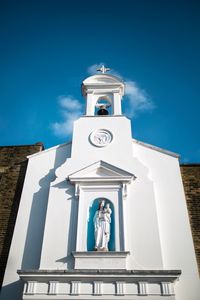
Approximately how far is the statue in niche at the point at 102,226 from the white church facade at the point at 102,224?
30 mm

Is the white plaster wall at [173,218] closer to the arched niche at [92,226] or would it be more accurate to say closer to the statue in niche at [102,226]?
the arched niche at [92,226]

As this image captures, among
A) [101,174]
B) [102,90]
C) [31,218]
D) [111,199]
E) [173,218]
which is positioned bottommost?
[173,218]

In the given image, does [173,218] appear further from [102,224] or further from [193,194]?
[102,224]

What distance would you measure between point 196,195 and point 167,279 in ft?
12.1

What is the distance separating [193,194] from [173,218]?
57.0 inches

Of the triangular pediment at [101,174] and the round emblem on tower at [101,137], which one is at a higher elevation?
the round emblem on tower at [101,137]

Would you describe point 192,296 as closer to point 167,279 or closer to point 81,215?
point 167,279

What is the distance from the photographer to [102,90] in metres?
13.8

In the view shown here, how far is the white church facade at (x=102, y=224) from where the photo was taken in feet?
25.5

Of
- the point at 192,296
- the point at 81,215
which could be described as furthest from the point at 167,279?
the point at 81,215

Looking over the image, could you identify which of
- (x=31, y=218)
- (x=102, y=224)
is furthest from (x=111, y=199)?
(x=31, y=218)

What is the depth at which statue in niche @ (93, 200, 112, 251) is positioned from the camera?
8.85 meters

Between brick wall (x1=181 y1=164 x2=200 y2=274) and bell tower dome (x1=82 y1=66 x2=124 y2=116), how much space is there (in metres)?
4.62

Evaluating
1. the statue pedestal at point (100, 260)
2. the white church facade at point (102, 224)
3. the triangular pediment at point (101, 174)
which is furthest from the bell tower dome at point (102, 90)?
the statue pedestal at point (100, 260)
